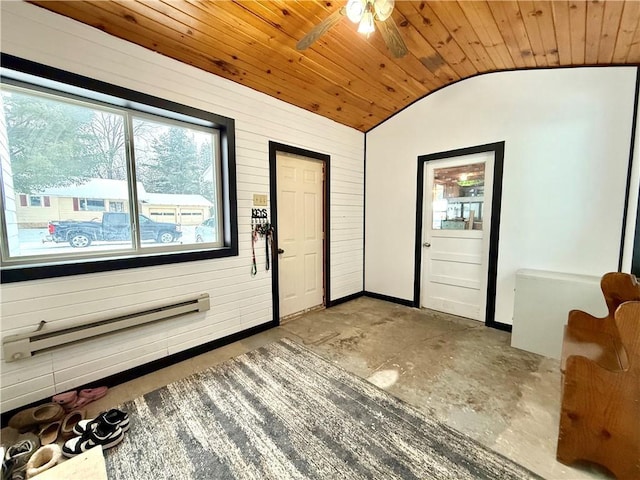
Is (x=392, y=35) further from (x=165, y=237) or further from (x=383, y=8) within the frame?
(x=165, y=237)

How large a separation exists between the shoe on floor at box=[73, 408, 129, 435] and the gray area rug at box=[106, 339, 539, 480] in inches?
2.7

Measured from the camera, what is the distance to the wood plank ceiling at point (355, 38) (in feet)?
6.02

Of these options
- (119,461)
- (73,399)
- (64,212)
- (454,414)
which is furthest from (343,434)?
(64,212)

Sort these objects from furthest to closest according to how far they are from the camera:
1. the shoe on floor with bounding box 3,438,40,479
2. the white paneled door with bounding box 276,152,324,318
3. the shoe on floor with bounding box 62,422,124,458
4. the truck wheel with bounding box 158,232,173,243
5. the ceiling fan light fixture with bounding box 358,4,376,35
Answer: the white paneled door with bounding box 276,152,324,318 < the truck wheel with bounding box 158,232,173,243 < the ceiling fan light fixture with bounding box 358,4,376,35 < the shoe on floor with bounding box 62,422,124,458 < the shoe on floor with bounding box 3,438,40,479

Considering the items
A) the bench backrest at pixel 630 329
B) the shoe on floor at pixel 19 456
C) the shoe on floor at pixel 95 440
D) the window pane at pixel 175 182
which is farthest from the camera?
the window pane at pixel 175 182

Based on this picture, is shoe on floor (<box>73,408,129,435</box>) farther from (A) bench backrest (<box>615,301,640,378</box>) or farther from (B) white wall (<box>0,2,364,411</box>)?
(A) bench backrest (<box>615,301,640,378</box>)

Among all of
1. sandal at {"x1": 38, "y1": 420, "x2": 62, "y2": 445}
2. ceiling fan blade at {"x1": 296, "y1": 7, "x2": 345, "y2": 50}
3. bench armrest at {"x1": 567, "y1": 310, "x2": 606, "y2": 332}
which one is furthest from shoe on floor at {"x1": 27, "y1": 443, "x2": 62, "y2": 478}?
bench armrest at {"x1": 567, "y1": 310, "x2": 606, "y2": 332}

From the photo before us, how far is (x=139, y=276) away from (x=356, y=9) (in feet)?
7.98

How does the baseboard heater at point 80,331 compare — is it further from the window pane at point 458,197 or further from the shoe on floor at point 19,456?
the window pane at point 458,197

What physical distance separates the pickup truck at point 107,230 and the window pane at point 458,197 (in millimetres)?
3179

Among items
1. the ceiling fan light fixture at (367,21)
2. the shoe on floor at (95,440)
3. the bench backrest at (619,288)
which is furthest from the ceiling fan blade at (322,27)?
the shoe on floor at (95,440)

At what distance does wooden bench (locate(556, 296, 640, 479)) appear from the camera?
1229 mm

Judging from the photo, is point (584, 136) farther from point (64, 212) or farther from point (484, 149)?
point (64, 212)

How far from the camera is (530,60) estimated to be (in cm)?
257
